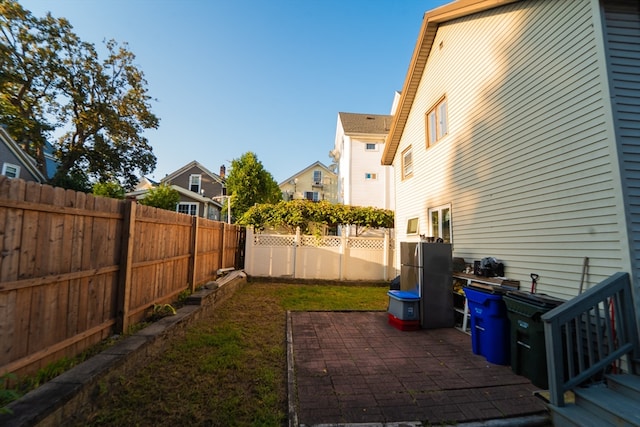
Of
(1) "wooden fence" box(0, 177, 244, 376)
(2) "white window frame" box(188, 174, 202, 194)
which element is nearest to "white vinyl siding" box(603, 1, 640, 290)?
(1) "wooden fence" box(0, 177, 244, 376)

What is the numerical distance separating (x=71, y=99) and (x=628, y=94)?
26767 millimetres

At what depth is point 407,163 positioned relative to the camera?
9.83m

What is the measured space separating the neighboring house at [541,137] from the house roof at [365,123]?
11.2 meters

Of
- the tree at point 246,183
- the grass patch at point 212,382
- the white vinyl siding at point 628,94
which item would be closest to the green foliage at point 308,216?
the grass patch at point 212,382

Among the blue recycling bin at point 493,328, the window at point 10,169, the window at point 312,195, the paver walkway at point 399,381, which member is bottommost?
the paver walkway at point 399,381

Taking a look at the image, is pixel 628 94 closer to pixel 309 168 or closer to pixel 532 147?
pixel 532 147

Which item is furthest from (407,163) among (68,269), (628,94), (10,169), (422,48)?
(10,169)

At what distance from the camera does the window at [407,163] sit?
9.41 meters

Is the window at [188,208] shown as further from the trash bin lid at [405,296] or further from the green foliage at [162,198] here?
the trash bin lid at [405,296]

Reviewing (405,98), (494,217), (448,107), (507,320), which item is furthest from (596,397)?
(405,98)

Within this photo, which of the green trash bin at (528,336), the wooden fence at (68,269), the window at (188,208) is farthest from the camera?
the window at (188,208)

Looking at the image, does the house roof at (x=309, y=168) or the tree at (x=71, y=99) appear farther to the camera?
the house roof at (x=309, y=168)

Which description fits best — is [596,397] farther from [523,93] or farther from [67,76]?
[67,76]

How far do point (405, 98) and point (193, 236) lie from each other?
26.2ft
